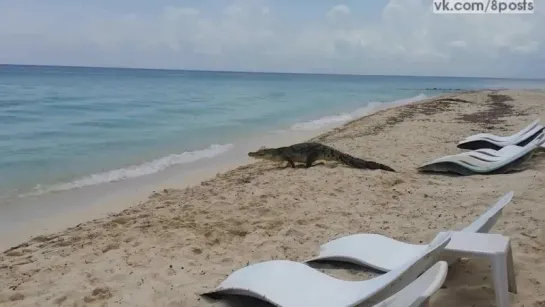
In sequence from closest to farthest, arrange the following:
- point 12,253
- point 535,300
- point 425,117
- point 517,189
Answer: point 535,300, point 12,253, point 517,189, point 425,117

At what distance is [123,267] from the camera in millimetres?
3727

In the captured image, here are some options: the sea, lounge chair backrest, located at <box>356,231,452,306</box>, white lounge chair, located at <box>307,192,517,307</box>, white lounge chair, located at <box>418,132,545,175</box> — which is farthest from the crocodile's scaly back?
lounge chair backrest, located at <box>356,231,452,306</box>

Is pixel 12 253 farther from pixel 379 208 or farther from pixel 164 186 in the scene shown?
pixel 379 208

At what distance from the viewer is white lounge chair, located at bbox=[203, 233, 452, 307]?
250 cm

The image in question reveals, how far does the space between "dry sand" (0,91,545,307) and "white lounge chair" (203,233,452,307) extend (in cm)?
39

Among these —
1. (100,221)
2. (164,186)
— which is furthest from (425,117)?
(100,221)

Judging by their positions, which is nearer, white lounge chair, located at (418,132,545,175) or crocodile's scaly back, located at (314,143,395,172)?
white lounge chair, located at (418,132,545,175)

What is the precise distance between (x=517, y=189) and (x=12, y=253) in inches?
205

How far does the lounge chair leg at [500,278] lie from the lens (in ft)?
9.34

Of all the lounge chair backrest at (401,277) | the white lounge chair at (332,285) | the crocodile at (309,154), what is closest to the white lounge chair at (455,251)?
the white lounge chair at (332,285)

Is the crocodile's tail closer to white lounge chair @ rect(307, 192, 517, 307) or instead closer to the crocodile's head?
the crocodile's head

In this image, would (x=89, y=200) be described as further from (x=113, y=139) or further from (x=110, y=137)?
(x=110, y=137)

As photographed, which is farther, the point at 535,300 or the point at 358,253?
the point at 358,253

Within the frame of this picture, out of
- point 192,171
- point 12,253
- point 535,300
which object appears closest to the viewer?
point 535,300
